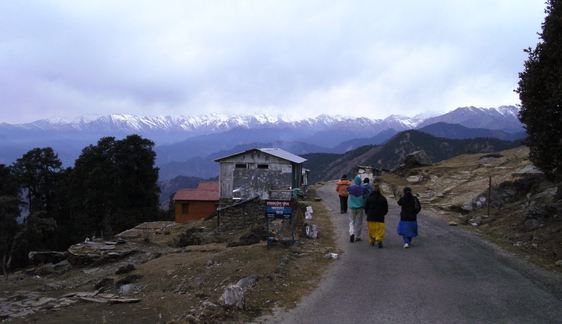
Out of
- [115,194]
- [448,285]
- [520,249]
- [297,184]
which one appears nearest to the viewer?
[448,285]

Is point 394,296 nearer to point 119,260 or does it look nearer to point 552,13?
point 552,13

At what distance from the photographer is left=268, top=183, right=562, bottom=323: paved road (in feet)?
26.6

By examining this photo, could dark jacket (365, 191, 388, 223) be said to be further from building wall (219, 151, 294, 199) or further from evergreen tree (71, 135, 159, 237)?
evergreen tree (71, 135, 159, 237)

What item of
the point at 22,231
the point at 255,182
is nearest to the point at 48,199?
the point at 22,231

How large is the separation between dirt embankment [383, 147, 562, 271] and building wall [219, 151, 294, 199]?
13.2 m

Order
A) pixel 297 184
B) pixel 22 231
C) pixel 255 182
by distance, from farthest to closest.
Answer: pixel 297 184 < pixel 255 182 < pixel 22 231

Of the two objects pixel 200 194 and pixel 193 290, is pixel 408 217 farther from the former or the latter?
pixel 200 194

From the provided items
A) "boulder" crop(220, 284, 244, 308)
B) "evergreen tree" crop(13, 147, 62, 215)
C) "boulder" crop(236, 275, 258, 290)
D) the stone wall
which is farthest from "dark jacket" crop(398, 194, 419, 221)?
"evergreen tree" crop(13, 147, 62, 215)

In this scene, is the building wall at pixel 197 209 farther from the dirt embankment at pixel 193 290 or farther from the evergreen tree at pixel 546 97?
the evergreen tree at pixel 546 97

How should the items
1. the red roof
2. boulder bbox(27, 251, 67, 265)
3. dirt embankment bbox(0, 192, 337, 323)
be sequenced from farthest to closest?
1. the red roof
2. boulder bbox(27, 251, 67, 265)
3. dirt embankment bbox(0, 192, 337, 323)

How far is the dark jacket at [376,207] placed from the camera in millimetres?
13969

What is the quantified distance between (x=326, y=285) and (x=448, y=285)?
8.35 feet

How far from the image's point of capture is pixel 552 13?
11.5 m

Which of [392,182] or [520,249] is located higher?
[392,182]
